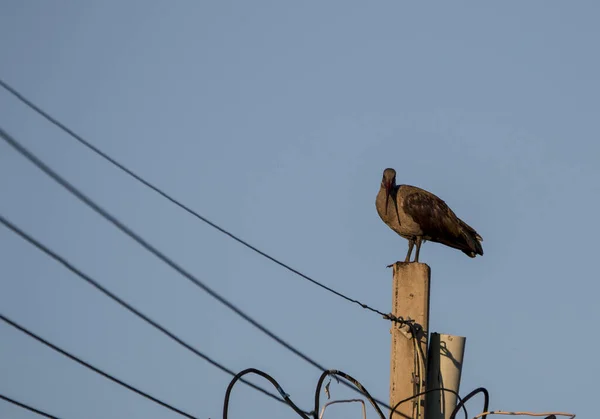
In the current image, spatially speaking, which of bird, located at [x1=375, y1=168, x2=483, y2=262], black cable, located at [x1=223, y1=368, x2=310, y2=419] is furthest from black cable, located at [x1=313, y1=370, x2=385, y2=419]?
bird, located at [x1=375, y1=168, x2=483, y2=262]

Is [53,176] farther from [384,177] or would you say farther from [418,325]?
[384,177]

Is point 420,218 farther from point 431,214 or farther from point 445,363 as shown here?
point 445,363

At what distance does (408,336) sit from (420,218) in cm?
467

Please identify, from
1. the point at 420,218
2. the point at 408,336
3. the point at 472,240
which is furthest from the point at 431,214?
the point at 408,336

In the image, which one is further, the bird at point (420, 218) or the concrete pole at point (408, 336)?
the bird at point (420, 218)

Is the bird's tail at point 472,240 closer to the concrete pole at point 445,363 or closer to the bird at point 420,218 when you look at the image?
the bird at point 420,218

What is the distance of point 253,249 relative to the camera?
10320mm

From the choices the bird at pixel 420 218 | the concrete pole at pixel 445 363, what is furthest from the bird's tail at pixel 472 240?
the concrete pole at pixel 445 363

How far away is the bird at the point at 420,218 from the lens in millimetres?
14125

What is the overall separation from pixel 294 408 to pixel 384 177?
21.1 feet

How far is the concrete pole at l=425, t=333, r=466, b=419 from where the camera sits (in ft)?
31.7

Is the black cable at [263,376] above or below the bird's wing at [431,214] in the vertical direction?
below

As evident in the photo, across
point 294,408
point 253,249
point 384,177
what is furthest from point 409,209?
point 294,408

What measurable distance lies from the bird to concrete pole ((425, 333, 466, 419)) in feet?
13.9
